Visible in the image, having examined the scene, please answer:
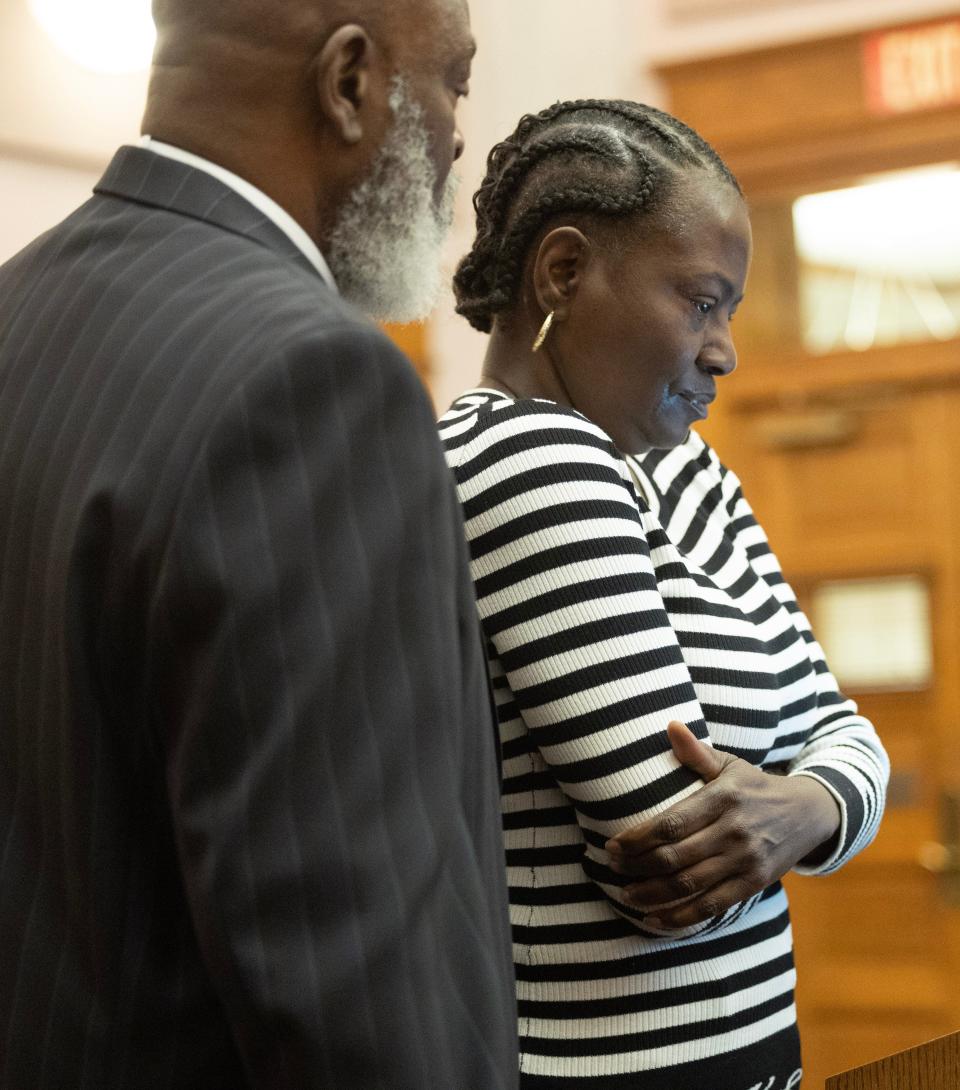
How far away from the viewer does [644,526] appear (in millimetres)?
1377

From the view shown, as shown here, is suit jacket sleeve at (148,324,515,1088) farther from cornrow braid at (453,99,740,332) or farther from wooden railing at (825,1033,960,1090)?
cornrow braid at (453,99,740,332)

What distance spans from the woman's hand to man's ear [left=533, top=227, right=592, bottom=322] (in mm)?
473

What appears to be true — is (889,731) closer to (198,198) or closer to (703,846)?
(703,846)

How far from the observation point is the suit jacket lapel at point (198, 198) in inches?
38.4

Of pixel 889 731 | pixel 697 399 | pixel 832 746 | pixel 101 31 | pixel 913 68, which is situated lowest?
pixel 889 731

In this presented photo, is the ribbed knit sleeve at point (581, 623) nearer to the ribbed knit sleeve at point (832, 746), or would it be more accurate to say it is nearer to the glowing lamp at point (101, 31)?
the ribbed knit sleeve at point (832, 746)

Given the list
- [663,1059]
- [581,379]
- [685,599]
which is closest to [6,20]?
[581,379]

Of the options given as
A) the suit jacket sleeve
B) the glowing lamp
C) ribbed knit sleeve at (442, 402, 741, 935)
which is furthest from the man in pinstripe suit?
the glowing lamp

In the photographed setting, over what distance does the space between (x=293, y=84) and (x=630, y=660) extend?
0.54 m

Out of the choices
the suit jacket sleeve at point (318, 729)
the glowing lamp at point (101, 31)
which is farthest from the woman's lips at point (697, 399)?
the glowing lamp at point (101, 31)

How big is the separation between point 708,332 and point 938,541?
8.91 ft

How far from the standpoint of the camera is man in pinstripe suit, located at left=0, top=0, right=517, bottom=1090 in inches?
32.9

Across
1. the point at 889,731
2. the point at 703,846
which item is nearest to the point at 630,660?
the point at 703,846

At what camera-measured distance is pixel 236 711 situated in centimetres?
84
